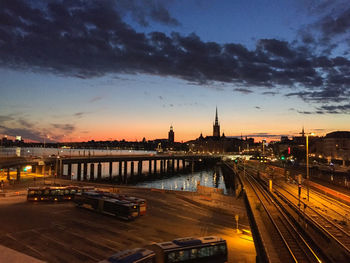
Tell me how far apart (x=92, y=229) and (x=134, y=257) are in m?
15.7

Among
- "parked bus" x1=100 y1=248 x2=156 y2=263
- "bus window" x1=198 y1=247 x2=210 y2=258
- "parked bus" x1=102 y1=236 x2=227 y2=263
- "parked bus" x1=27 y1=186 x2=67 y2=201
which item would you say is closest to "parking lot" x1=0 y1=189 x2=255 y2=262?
"parked bus" x1=27 y1=186 x2=67 y2=201

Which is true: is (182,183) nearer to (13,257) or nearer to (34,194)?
(34,194)

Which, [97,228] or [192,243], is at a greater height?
[192,243]

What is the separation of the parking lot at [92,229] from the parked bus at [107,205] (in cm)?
96

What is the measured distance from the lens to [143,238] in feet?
99.3

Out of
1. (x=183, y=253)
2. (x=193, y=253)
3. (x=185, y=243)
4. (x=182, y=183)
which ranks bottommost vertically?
(x=182, y=183)

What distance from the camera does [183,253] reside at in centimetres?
2158

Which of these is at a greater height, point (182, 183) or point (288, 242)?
point (288, 242)

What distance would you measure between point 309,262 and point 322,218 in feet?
47.8

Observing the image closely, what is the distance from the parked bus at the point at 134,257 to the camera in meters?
18.4

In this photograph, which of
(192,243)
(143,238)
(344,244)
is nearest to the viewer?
(192,243)

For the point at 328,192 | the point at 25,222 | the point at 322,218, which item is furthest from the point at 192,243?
the point at 328,192

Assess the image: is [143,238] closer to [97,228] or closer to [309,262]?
[97,228]

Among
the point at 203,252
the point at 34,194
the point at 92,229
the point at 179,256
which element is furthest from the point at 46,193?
the point at 203,252
